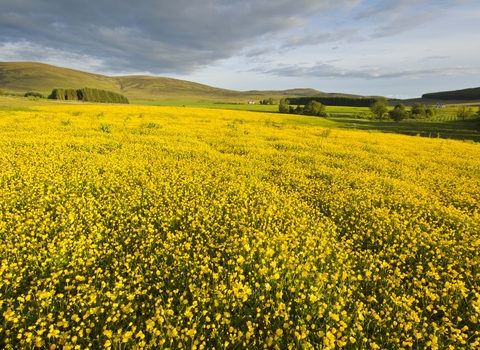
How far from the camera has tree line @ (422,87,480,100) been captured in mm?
163125

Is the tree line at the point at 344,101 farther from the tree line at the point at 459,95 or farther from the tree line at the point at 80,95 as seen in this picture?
the tree line at the point at 80,95

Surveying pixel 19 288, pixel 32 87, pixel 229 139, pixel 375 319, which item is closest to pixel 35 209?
pixel 19 288

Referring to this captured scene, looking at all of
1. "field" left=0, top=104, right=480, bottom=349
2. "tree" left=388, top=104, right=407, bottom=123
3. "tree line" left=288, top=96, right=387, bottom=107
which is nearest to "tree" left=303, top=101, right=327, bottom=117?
"tree" left=388, top=104, right=407, bottom=123

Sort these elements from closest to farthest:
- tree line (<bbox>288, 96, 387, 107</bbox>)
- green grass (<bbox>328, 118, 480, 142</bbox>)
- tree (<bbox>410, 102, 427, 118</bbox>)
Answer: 1. green grass (<bbox>328, 118, 480, 142</bbox>)
2. tree (<bbox>410, 102, 427, 118</bbox>)
3. tree line (<bbox>288, 96, 387, 107</bbox>)

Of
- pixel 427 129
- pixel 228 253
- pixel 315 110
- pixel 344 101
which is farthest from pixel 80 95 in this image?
pixel 344 101

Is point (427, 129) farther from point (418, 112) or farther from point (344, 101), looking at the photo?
point (344, 101)

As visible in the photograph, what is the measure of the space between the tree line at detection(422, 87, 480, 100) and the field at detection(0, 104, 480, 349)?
206594 millimetres

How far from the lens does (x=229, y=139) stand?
18.4 metres

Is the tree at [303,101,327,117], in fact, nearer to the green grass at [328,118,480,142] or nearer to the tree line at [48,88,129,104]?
the green grass at [328,118,480,142]

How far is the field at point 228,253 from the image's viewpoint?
134 inches

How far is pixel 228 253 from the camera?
500 centimetres

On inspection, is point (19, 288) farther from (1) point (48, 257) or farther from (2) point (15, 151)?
(2) point (15, 151)

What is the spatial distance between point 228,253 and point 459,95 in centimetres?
22528

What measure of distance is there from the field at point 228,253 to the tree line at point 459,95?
20659cm
